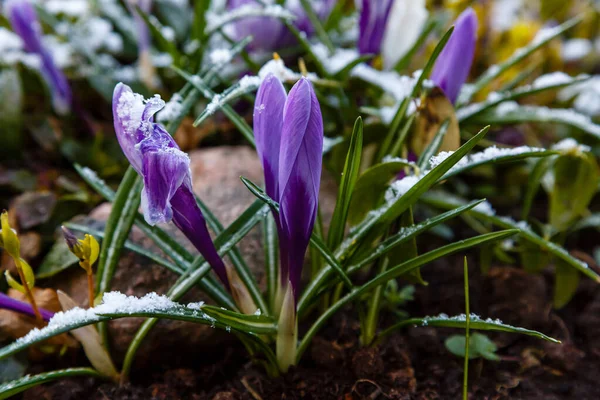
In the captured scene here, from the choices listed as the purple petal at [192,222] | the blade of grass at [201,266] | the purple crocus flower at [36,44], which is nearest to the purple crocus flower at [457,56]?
the blade of grass at [201,266]

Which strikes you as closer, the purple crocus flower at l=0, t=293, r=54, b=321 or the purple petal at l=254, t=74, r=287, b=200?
the purple petal at l=254, t=74, r=287, b=200

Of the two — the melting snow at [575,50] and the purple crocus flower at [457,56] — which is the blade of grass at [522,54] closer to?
the purple crocus flower at [457,56]

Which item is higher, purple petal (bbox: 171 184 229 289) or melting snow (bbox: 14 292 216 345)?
purple petal (bbox: 171 184 229 289)

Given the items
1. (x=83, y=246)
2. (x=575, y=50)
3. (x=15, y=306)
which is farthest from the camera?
(x=575, y=50)

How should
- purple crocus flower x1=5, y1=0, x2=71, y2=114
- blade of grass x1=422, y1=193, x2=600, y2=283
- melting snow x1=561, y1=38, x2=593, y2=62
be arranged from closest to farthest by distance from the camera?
blade of grass x1=422, y1=193, x2=600, y2=283 < purple crocus flower x1=5, y1=0, x2=71, y2=114 < melting snow x1=561, y1=38, x2=593, y2=62

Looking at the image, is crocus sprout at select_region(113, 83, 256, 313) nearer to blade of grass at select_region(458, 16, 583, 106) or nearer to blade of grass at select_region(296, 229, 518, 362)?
blade of grass at select_region(296, 229, 518, 362)

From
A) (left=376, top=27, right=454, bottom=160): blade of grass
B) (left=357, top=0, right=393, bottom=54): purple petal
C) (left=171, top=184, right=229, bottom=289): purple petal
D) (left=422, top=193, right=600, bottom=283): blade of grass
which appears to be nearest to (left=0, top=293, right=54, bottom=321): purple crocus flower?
(left=171, top=184, right=229, bottom=289): purple petal

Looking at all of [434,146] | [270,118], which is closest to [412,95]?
[434,146]

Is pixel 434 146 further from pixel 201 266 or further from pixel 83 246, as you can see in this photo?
pixel 83 246
